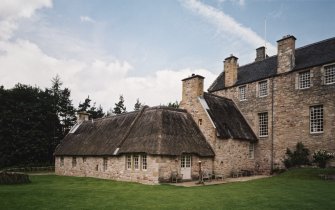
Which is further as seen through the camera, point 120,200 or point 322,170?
point 322,170

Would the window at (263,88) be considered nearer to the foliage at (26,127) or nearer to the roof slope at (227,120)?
the roof slope at (227,120)

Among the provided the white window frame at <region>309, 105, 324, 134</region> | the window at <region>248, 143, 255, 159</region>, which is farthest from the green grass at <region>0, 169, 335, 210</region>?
the window at <region>248, 143, 255, 159</region>

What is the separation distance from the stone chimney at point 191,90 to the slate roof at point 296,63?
20.2 feet

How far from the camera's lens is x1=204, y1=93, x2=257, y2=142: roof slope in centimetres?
2566

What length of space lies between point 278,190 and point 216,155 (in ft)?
30.1

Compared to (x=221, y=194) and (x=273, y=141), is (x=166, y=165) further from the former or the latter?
(x=273, y=141)

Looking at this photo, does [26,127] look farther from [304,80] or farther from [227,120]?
[304,80]

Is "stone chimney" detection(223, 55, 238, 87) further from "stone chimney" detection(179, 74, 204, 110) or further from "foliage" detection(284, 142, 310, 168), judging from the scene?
"foliage" detection(284, 142, 310, 168)

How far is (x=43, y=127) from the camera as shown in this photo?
160 feet

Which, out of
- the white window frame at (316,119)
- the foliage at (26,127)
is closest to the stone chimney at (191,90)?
the white window frame at (316,119)

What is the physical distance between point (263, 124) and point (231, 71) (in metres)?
6.79

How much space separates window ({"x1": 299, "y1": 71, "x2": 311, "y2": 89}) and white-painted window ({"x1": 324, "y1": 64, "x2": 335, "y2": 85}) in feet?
4.57

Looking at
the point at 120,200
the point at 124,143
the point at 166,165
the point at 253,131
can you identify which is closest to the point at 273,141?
the point at 253,131

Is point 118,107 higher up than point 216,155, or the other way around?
point 118,107
